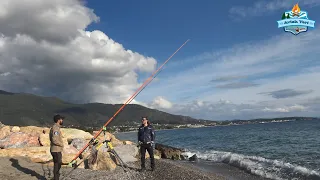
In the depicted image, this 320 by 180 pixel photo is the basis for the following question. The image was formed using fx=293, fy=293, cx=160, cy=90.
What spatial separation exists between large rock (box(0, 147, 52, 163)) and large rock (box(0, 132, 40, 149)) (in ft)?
7.36

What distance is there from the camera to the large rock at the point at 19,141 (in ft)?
64.6

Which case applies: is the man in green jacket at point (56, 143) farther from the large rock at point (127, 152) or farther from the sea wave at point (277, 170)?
the sea wave at point (277, 170)

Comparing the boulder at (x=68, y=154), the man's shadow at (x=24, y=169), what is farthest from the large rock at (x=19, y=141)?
the man's shadow at (x=24, y=169)

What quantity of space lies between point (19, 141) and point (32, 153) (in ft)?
9.88

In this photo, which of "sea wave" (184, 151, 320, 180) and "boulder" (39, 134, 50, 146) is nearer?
"sea wave" (184, 151, 320, 180)

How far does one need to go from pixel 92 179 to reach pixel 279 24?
18988 mm

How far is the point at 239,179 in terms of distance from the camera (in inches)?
750

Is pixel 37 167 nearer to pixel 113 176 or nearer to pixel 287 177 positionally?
pixel 113 176

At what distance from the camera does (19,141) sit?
2022 centimetres

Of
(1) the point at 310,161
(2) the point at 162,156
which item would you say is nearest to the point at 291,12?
(1) the point at 310,161

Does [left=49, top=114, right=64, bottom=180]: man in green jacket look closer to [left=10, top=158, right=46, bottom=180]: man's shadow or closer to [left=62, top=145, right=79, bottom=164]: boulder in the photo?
[left=10, top=158, right=46, bottom=180]: man's shadow

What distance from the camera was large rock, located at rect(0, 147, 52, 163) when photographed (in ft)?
56.2

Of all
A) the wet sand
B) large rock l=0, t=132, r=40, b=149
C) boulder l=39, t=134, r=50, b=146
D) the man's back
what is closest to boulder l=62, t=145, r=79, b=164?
the wet sand

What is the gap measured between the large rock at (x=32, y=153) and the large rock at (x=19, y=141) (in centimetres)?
224
